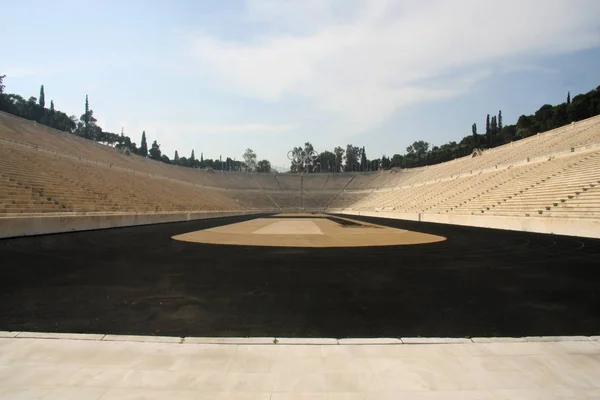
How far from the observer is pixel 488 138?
7781 cm

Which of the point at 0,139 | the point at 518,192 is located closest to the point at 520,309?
the point at 518,192

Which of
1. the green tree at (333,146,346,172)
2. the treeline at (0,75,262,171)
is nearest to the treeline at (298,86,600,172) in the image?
the green tree at (333,146,346,172)

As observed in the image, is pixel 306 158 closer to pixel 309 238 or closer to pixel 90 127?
pixel 90 127

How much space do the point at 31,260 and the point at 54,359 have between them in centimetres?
878

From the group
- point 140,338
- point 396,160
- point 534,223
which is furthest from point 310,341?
point 396,160

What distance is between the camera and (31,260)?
10.7 meters

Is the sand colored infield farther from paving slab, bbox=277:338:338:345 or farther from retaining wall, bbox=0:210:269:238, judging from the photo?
paving slab, bbox=277:338:338:345

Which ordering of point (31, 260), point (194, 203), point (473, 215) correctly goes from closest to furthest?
1. point (31, 260)
2. point (473, 215)
3. point (194, 203)

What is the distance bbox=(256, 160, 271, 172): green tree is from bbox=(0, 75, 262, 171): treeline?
229 inches

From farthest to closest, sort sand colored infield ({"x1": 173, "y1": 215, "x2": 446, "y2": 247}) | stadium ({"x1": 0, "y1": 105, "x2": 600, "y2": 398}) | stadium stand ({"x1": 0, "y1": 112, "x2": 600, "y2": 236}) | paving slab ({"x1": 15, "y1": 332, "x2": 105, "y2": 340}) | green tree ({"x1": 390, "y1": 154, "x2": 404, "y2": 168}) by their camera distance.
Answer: green tree ({"x1": 390, "y1": 154, "x2": 404, "y2": 168}), stadium stand ({"x1": 0, "y1": 112, "x2": 600, "y2": 236}), sand colored infield ({"x1": 173, "y1": 215, "x2": 446, "y2": 247}), paving slab ({"x1": 15, "y1": 332, "x2": 105, "y2": 340}), stadium ({"x1": 0, "y1": 105, "x2": 600, "y2": 398})

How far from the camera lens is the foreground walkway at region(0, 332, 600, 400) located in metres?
3.31

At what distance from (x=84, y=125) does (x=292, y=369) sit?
12324 centimetres

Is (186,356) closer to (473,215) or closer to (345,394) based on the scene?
(345,394)

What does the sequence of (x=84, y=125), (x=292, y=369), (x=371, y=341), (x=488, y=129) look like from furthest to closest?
(x=84, y=125) < (x=488, y=129) < (x=371, y=341) < (x=292, y=369)
